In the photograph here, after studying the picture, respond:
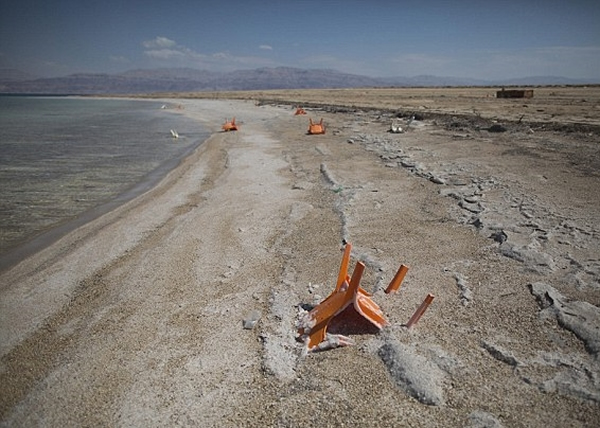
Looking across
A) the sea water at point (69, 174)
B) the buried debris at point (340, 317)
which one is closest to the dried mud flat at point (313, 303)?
the buried debris at point (340, 317)

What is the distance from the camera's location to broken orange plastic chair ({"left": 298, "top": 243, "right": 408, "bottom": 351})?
9.43 ft

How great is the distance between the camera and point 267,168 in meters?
9.90

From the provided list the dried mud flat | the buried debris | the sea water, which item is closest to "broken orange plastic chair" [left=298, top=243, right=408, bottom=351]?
the buried debris

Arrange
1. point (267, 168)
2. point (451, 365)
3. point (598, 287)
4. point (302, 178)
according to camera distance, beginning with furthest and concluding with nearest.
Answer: point (267, 168) → point (302, 178) → point (598, 287) → point (451, 365)

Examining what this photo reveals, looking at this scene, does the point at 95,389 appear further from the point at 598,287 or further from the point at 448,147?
the point at 448,147

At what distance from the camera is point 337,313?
2975 mm

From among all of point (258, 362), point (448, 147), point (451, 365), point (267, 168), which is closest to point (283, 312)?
point (258, 362)

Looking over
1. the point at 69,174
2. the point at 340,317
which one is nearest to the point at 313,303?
the point at 340,317

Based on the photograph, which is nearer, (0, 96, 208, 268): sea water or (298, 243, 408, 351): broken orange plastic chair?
(298, 243, 408, 351): broken orange plastic chair

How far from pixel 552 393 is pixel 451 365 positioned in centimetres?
61

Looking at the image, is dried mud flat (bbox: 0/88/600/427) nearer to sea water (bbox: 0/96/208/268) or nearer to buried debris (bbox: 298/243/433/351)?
buried debris (bbox: 298/243/433/351)

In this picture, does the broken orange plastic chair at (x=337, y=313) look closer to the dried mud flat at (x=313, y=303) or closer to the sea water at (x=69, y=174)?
the dried mud flat at (x=313, y=303)

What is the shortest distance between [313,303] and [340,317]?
0.49 m

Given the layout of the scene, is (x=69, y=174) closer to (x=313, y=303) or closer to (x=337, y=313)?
(x=313, y=303)
